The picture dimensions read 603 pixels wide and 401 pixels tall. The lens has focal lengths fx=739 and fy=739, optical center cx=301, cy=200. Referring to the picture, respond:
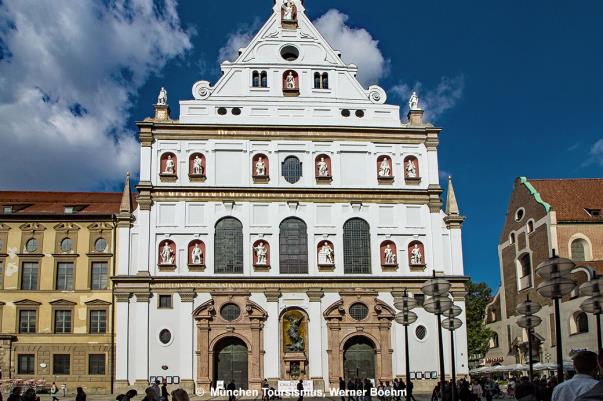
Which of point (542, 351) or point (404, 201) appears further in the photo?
point (542, 351)

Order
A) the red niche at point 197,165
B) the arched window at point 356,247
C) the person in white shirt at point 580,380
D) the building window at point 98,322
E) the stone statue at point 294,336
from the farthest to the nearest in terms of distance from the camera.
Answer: the building window at point 98,322, the red niche at point 197,165, the arched window at point 356,247, the stone statue at point 294,336, the person in white shirt at point 580,380

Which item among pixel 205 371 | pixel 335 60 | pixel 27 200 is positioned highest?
pixel 335 60

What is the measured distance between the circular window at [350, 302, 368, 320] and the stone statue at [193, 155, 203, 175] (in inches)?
507

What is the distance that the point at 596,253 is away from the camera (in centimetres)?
5341

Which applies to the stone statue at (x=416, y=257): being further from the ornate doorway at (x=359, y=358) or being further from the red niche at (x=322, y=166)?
the red niche at (x=322, y=166)

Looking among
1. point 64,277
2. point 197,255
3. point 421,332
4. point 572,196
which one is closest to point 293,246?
point 197,255

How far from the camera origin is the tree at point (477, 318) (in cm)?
6800

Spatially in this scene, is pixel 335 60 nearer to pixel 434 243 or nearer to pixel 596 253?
pixel 434 243

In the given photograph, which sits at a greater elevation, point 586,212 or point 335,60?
point 335,60

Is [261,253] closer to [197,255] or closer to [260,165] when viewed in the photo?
[197,255]

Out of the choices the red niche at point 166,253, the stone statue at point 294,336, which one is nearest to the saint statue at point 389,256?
the stone statue at point 294,336

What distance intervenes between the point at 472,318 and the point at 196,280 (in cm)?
3720

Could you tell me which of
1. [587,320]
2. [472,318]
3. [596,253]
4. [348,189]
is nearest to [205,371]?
[348,189]

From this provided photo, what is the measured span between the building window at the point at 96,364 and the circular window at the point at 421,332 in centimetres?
2009
